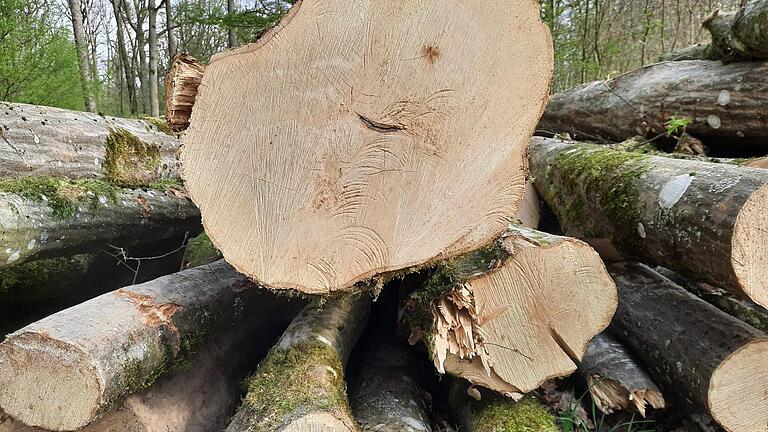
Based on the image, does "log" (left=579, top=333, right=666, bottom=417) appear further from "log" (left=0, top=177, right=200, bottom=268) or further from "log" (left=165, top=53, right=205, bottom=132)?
"log" (left=0, top=177, right=200, bottom=268)

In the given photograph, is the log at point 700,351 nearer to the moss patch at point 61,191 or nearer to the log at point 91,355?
the log at point 91,355

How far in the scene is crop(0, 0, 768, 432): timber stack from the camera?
1755 mm

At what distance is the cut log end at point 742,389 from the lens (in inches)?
76.9

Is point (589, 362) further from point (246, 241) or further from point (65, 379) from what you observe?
point (65, 379)

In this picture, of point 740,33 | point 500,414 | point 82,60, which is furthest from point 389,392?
point 82,60

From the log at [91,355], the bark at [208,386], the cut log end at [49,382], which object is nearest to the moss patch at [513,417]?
the bark at [208,386]

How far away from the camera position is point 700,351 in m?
2.07

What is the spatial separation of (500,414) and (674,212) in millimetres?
1027

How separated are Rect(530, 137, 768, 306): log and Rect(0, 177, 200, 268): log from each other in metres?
2.26

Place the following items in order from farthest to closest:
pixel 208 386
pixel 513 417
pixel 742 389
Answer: pixel 208 386 < pixel 513 417 < pixel 742 389

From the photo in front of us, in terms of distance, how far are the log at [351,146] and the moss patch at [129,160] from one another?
53.2 inches

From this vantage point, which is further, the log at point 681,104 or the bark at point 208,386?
the log at point 681,104

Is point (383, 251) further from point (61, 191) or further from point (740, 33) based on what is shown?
point (740, 33)

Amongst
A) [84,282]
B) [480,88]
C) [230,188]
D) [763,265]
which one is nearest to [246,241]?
[230,188]
